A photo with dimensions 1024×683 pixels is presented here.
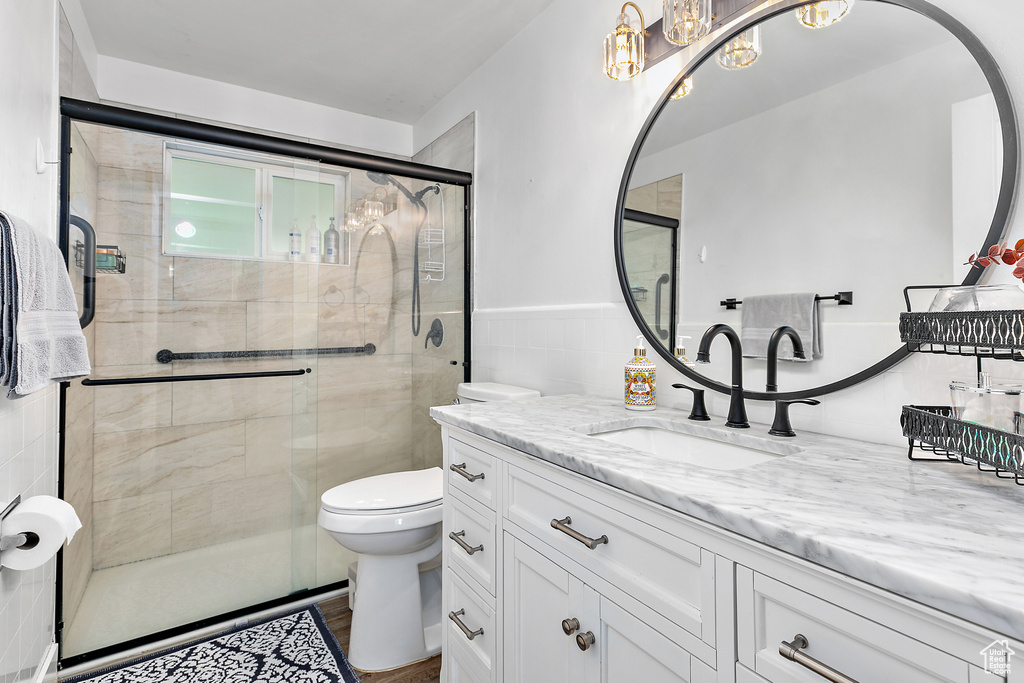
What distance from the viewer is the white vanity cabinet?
1.75 feet

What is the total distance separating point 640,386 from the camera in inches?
56.1

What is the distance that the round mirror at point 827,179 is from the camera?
92 centimetres

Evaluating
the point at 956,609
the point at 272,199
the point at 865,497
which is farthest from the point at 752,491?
the point at 272,199

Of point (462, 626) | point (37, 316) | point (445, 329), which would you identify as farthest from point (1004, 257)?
point (445, 329)

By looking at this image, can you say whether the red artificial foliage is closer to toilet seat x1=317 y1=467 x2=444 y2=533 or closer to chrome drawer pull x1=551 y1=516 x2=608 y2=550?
chrome drawer pull x1=551 y1=516 x2=608 y2=550

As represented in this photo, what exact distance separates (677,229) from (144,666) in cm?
A: 227

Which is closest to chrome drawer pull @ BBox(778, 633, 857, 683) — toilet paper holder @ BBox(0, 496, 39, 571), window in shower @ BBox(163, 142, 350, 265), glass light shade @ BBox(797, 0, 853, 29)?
glass light shade @ BBox(797, 0, 853, 29)

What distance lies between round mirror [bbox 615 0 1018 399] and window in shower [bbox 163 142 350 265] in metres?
1.39

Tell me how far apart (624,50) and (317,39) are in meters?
1.53

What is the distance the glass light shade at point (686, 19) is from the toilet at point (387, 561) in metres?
1.47

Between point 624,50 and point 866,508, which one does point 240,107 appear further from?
point 866,508

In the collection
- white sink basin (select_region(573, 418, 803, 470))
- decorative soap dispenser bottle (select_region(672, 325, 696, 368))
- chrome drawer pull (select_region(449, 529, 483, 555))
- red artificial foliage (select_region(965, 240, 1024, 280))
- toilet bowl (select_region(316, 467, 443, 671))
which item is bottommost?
toilet bowl (select_region(316, 467, 443, 671))

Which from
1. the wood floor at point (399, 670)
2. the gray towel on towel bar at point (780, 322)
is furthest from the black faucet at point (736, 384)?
the wood floor at point (399, 670)

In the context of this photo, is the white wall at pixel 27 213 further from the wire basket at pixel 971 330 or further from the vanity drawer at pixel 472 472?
the wire basket at pixel 971 330
